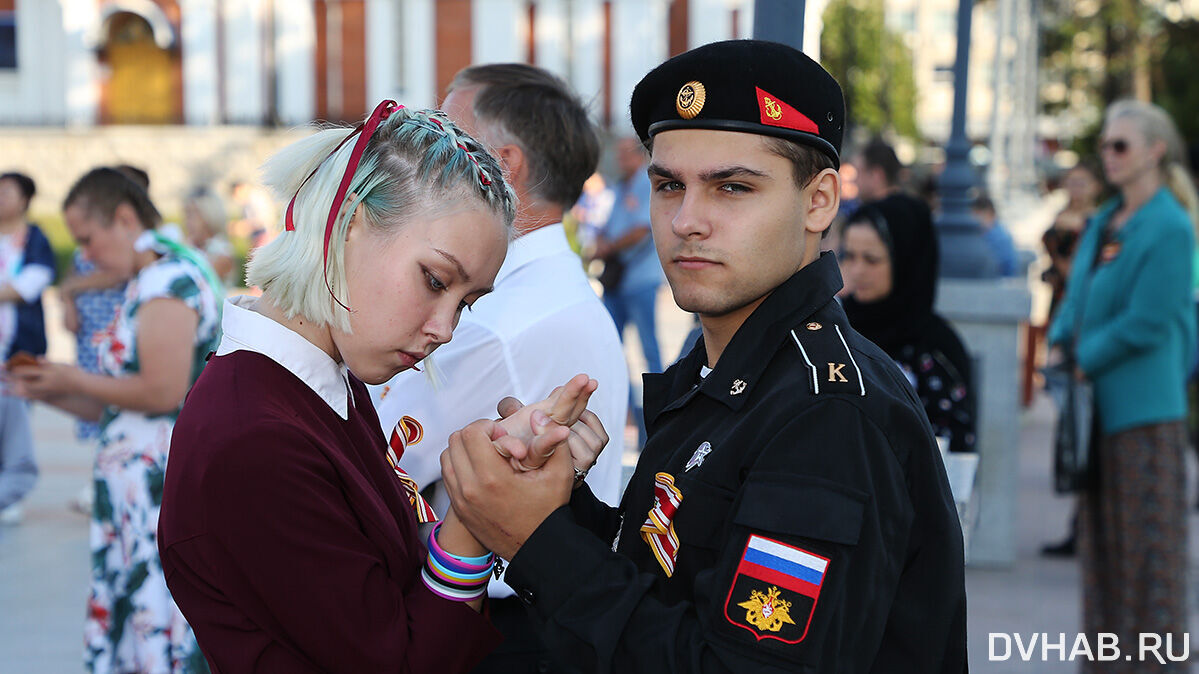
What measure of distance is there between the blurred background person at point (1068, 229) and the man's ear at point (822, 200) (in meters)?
7.24

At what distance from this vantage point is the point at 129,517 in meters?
4.00

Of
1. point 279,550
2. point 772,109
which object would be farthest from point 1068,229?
point 279,550

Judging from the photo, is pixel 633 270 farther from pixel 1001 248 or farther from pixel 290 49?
pixel 290 49

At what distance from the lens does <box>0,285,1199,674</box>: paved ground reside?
526 cm

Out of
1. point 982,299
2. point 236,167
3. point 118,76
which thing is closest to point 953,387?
point 982,299

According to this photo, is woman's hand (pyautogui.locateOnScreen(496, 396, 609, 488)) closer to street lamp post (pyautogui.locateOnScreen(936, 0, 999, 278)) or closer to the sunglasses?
the sunglasses

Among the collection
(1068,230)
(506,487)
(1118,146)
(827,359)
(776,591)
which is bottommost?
(776,591)

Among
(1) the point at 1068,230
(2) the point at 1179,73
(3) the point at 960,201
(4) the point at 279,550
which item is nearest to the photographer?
(4) the point at 279,550

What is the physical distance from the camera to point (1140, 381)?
15.7ft

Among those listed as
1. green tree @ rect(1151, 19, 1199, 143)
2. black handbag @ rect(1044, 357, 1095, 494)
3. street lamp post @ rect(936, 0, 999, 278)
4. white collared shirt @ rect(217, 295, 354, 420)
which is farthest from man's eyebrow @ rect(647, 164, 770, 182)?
green tree @ rect(1151, 19, 1199, 143)

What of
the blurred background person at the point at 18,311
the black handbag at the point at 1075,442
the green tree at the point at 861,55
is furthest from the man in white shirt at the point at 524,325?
the green tree at the point at 861,55

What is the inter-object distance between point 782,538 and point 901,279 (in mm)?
3184

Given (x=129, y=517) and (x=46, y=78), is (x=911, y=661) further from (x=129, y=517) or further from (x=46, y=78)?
(x=46, y=78)

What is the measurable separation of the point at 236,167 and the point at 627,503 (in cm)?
2881
